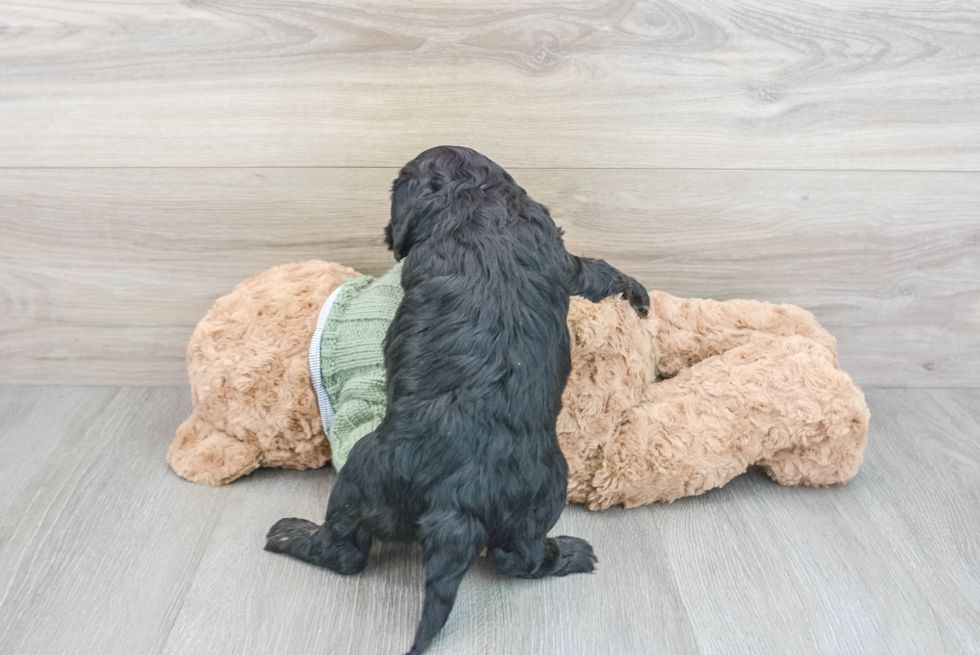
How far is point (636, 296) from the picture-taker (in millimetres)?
1563

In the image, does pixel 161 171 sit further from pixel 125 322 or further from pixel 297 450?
pixel 297 450

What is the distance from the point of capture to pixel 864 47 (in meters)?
1.70

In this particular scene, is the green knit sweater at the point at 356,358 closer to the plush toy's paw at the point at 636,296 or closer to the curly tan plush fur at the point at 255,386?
the curly tan plush fur at the point at 255,386

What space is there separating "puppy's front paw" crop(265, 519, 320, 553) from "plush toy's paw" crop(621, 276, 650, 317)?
77 cm

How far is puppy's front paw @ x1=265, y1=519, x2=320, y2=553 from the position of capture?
1.42 meters

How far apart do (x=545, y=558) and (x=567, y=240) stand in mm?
800

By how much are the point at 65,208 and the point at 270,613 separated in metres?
1.17

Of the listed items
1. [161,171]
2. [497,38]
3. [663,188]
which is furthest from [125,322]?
[663,188]

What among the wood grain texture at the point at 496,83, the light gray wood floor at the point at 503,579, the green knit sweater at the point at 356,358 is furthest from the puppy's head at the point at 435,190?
the light gray wood floor at the point at 503,579

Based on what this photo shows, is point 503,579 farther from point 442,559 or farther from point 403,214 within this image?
point 403,214

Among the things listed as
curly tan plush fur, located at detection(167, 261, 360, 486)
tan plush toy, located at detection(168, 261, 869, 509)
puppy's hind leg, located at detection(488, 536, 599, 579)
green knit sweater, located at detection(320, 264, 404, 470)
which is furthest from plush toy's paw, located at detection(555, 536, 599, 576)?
curly tan plush fur, located at detection(167, 261, 360, 486)

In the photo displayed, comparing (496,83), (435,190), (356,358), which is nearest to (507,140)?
(496,83)

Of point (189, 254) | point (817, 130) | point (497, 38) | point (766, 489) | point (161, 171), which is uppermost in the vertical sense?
point (497, 38)

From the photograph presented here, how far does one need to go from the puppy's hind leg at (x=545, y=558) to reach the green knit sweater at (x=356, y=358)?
339 mm
